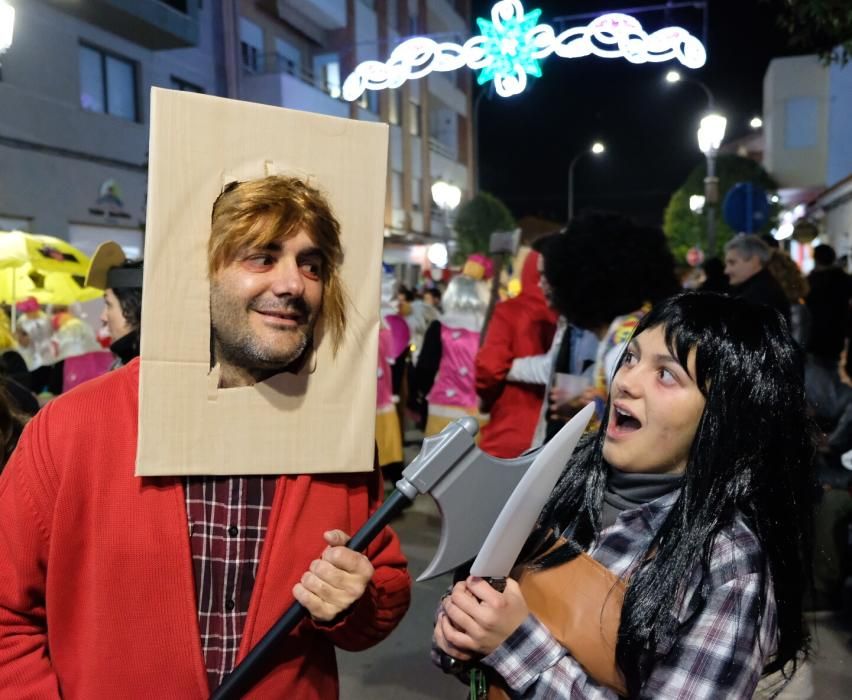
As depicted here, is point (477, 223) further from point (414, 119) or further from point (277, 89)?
point (277, 89)

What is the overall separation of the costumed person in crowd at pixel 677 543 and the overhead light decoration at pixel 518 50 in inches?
84.6

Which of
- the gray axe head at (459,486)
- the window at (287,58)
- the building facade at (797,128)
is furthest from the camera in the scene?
the building facade at (797,128)

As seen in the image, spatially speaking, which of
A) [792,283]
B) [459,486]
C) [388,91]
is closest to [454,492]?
[459,486]

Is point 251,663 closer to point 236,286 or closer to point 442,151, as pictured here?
point 236,286

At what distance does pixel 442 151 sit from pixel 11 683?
111ft

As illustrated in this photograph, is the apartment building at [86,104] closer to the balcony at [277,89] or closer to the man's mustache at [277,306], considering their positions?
the balcony at [277,89]

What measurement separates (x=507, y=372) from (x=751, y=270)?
7.93 ft

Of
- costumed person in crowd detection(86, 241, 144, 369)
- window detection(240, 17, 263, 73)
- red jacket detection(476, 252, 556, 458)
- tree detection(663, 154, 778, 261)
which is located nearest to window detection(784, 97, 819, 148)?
tree detection(663, 154, 778, 261)

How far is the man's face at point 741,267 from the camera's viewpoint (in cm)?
552

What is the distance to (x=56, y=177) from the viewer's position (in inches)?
495

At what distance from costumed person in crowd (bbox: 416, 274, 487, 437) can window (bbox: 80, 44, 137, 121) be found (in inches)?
388

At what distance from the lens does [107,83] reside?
45.3ft

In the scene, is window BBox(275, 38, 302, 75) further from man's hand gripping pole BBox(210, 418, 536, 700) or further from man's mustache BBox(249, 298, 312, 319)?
man's hand gripping pole BBox(210, 418, 536, 700)

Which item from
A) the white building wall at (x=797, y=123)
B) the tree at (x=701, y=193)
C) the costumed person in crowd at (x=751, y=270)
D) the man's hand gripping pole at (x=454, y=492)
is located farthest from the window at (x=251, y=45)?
the white building wall at (x=797, y=123)
